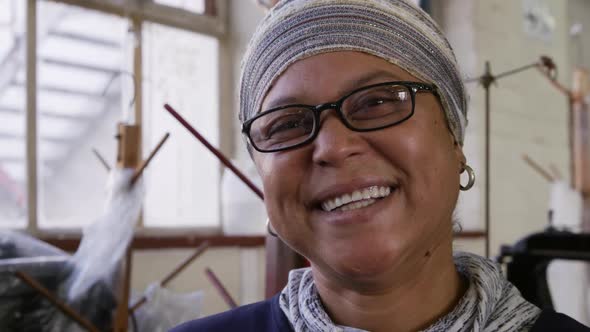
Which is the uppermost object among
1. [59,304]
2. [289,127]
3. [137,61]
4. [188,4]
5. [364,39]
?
[188,4]

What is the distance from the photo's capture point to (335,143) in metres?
0.60

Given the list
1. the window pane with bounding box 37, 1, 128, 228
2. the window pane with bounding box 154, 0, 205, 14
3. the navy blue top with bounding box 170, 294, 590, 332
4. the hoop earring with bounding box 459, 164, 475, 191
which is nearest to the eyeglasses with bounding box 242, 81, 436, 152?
the hoop earring with bounding box 459, 164, 475, 191

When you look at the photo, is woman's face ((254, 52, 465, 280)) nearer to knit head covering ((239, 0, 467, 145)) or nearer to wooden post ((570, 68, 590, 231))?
knit head covering ((239, 0, 467, 145))

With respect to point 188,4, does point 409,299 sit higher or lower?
lower

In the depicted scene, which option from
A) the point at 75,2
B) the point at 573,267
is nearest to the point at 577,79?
the point at 573,267

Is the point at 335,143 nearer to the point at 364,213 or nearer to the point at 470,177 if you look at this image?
the point at 364,213

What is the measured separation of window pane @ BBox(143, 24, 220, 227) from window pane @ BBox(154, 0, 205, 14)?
10cm

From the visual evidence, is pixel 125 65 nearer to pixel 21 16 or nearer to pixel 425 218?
A: pixel 21 16

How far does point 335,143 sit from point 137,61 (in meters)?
1.59

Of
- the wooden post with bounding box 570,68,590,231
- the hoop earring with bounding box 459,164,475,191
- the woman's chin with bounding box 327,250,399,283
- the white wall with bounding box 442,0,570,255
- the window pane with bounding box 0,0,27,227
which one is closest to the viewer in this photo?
the woman's chin with bounding box 327,250,399,283

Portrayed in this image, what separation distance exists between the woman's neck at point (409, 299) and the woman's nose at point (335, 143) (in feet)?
0.52

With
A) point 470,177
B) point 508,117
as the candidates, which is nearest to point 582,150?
point 508,117

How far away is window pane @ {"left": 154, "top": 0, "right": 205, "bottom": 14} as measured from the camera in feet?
7.05

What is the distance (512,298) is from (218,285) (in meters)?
0.57
